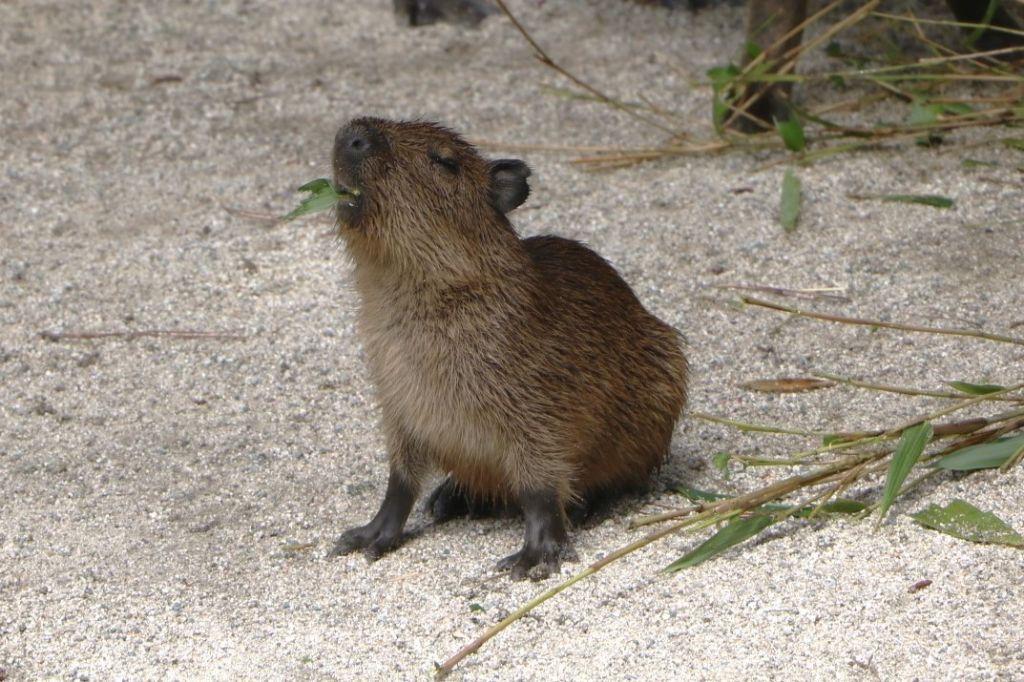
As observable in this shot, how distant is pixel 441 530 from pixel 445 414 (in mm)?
466

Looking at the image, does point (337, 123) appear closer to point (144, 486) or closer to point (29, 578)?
point (144, 486)

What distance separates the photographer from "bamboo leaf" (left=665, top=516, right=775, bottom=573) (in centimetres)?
341

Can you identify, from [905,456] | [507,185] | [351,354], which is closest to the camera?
[905,456]

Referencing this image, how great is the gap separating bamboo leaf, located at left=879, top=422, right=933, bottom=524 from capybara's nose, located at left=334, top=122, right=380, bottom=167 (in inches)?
57.2

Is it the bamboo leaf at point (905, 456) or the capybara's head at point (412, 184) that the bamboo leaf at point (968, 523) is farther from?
the capybara's head at point (412, 184)

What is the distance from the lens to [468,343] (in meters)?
3.59

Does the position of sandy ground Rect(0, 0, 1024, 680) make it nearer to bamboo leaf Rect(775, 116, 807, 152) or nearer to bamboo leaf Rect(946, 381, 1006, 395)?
bamboo leaf Rect(775, 116, 807, 152)

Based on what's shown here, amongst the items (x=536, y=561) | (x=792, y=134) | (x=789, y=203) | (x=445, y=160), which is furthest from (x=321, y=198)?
(x=792, y=134)

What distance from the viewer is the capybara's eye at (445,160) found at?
3629 mm

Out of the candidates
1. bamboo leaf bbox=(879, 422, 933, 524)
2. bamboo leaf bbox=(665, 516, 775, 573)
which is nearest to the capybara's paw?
bamboo leaf bbox=(665, 516, 775, 573)

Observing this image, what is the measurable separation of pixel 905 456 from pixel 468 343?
1.08 m

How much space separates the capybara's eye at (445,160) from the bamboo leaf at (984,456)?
1403 mm

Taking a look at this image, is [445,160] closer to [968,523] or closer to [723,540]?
[723,540]

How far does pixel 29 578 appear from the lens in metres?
3.55
